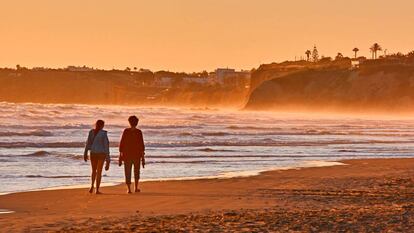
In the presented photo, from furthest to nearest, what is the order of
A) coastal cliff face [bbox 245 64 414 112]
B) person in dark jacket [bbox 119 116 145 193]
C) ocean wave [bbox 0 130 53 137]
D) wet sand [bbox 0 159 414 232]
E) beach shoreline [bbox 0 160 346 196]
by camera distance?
coastal cliff face [bbox 245 64 414 112], ocean wave [bbox 0 130 53 137], beach shoreline [bbox 0 160 346 196], person in dark jacket [bbox 119 116 145 193], wet sand [bbox 0 159 414 232]

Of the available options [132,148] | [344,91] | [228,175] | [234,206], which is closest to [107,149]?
[132,148]

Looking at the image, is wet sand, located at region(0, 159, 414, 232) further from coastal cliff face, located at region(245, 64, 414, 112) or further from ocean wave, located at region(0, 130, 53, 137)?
coastal cliff face, located at region(245, 64, 414, 112)

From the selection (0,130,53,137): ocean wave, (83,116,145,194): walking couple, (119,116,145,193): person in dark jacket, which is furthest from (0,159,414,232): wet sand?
(0,130,53,137): ocean wave

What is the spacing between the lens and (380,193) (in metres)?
16.9

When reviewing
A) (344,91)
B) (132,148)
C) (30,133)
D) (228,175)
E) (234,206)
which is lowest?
(30,133)

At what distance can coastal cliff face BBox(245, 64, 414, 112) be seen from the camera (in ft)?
559

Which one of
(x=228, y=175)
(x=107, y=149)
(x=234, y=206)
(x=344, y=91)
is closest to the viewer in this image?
(x=234, y=206)

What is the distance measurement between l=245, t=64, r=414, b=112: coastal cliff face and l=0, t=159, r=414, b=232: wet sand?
472ft

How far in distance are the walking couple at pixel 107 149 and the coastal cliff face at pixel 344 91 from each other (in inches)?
5745

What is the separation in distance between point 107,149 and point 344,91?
16862 cm

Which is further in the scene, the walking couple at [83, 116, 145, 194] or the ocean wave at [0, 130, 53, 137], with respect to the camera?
the ocean wave at [0, 130, 53, 137]

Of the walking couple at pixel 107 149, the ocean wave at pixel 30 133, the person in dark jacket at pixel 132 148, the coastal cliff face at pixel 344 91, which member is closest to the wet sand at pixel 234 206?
the walking couple at pixel 107 149

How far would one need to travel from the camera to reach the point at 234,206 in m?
15.1

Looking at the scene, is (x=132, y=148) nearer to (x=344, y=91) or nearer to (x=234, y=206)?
(x=234, y=206)
